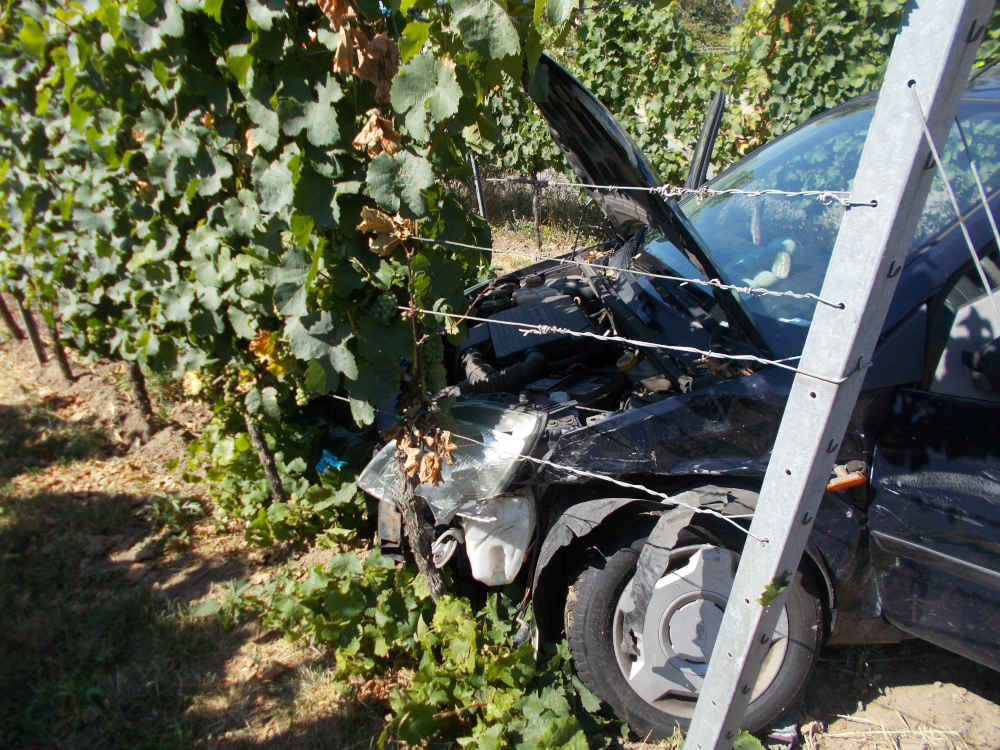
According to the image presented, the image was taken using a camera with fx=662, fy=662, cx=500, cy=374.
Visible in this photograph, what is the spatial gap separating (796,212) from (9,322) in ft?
21.4

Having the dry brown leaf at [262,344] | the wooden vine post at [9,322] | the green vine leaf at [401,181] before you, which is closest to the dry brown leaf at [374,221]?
the green vine leaf at [401,181]

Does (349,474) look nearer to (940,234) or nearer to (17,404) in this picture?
(940,234)

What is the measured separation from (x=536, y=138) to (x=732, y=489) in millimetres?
7279

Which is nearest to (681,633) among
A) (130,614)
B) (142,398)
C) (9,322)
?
(130,614)

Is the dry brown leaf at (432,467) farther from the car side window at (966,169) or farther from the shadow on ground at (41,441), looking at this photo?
the shadow on ground at (41,441)

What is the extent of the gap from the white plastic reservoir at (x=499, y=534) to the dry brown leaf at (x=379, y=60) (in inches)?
52.1

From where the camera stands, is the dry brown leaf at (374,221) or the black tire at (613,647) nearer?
the dry brown leaf at (374,221)

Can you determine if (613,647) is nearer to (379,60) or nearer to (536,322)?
(536,322)

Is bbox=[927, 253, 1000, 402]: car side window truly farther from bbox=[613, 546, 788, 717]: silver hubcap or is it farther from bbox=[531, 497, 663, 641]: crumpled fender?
bbox=[531, 497, 663, 641]: crumpled fender

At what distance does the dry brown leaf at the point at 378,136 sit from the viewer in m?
1.80

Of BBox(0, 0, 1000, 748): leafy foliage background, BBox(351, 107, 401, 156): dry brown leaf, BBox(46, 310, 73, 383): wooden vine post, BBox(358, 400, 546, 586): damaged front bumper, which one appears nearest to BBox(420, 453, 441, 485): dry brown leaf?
BBox(358, 400, 546, 586): damaged front bumper

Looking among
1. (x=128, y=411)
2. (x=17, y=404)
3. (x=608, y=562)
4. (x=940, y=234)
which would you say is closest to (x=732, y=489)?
(x=608, y=562)

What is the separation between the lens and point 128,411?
4711 millimetres

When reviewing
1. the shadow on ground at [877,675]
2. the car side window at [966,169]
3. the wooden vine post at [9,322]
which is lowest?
the shadow on ground at [877,675]
